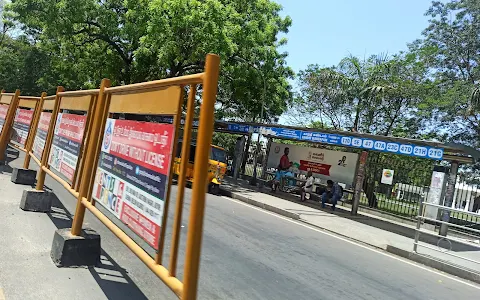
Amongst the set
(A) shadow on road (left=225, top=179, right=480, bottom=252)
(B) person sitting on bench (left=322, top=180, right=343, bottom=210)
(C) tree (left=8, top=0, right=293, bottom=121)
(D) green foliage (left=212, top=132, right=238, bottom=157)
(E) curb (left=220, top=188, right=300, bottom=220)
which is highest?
(C) tree (left=8, top=0, right=293, bottom=121)

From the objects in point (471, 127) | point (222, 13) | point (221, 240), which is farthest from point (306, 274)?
point (471, 127)

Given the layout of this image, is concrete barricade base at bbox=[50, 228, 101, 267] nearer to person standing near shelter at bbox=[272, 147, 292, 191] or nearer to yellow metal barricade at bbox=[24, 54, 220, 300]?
yellow metal barricade at bbox=[24, 54, 220, 300]

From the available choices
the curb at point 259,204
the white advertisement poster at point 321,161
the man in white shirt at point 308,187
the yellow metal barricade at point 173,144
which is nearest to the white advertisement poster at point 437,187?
the white advertisement poster at point 321,161

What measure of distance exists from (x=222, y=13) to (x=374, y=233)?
11.2m

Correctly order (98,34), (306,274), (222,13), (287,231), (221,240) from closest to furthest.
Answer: (306,274)
(221,240)
(287,231)
(222,13)
(98,34)

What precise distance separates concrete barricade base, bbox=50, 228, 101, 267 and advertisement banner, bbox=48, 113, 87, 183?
1.12m

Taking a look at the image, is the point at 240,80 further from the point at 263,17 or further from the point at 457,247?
the point at 457,247

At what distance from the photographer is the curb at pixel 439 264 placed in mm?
8086

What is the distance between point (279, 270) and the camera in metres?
6.00

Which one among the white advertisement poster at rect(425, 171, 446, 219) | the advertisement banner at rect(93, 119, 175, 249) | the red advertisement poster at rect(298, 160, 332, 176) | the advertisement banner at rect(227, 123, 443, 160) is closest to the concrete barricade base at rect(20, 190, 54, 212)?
the advertisement banner at rect(93, 119, 175, 249)

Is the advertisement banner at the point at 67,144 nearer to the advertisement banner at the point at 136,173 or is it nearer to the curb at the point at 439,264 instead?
the advertisement banner at the point at 136,173

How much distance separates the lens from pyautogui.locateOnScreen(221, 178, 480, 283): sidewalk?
8727mm

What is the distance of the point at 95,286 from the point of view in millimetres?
4066

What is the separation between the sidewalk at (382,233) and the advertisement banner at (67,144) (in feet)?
24.6
